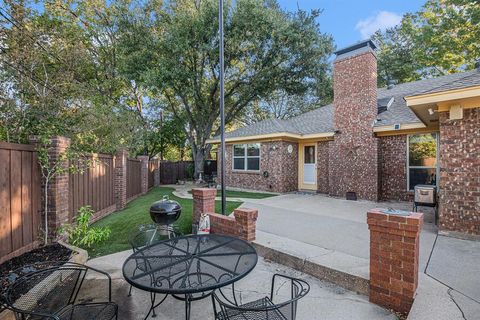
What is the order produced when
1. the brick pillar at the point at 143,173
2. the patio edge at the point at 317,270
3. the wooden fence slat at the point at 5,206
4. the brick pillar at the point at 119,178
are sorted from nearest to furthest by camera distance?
the patio edge at the point at 317,270 → the wooden fence slat at the point at 5,206 → the brick pillar at the point at 119,178 → the brick pillar at the point at 143,173

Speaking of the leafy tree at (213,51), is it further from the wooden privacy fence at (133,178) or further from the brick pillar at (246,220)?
the brick pillar at (246,220)

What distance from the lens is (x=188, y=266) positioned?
2.50 meters

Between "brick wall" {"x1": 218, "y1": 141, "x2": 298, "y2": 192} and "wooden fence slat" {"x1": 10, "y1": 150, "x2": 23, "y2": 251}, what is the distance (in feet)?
29.6

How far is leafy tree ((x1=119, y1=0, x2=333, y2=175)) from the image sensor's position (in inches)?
530

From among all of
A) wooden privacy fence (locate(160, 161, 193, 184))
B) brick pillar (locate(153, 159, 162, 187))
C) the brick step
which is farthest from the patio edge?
wooden privacy fence (locate(160, 161, 193, 184))

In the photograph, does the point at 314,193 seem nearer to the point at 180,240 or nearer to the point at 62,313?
the point at 180,240

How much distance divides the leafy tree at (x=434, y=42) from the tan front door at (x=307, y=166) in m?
12.0

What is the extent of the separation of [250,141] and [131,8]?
11.2m

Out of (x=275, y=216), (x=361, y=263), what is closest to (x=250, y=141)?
(x=275, y=216)

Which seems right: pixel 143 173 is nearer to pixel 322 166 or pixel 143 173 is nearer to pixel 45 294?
pixel 322 166

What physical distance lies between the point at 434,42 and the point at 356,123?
11.9 m

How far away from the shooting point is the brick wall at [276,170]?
37.2 ft

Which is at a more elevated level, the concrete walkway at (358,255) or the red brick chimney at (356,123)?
the red brick chimney at (356,123)

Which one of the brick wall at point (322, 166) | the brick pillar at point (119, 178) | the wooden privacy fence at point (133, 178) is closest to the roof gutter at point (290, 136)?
the brick wall at point (322, 166)
